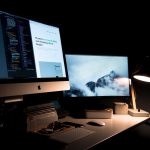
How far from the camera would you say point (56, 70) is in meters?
1.56

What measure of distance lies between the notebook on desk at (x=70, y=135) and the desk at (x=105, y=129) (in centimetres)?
2

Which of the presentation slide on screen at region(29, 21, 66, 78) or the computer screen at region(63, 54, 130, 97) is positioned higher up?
the presentation slide on screen at region(29, 21, 66, 78)

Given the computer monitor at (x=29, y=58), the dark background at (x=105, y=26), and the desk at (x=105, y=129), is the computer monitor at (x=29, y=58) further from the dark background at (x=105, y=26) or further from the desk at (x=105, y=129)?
the dark background at (x=105, y=26)

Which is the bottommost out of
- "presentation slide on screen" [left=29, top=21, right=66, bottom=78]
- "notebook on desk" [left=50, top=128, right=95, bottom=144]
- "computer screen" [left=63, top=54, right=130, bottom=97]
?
"notebook on desk" [left=50, top=128, right=95, bottom=144]

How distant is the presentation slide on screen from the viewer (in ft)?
4.69

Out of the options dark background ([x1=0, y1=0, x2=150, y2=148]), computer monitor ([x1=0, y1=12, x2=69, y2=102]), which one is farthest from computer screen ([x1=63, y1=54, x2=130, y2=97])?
dark background ([x1=0, y1=0, x2=150, y2=148])

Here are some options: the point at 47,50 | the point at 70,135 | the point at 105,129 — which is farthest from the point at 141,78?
the point at 70,135

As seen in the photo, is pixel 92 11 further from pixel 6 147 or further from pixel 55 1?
pixel 6 147

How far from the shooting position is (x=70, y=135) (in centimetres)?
117

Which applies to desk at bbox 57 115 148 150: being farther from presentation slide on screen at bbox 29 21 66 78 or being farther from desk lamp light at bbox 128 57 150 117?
presentation slide on screen at bbox 29 21 66 78

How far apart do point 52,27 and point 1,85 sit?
0.60 m

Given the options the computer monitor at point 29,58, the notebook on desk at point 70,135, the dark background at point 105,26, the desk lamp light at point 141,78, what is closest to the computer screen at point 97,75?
the desk lamp light at point 141,78

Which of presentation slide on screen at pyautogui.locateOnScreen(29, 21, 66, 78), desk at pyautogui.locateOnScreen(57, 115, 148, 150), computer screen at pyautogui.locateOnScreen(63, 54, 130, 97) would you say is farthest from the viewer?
computer screen at pyautogui.locateOnScreen(63, 54, 130, 97)

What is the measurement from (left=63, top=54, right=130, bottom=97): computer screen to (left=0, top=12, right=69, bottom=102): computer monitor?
241 mm
